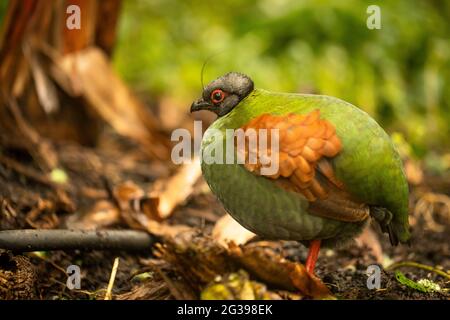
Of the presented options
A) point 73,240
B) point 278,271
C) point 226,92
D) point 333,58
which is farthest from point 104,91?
point 333,58

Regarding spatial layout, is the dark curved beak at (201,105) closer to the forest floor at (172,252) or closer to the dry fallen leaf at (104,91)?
the forest floor at (172,252)

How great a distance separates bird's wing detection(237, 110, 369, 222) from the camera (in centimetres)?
276

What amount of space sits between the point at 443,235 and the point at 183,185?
68.2 inches

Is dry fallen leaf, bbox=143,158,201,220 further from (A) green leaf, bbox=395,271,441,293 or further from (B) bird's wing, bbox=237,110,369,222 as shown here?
(A) green leaf, bbox=395,271,441,293

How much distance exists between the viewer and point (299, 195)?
2.80m

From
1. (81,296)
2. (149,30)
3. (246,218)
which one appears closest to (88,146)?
(81,296)

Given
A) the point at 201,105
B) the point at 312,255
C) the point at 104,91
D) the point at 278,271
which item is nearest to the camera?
the point at 278,271

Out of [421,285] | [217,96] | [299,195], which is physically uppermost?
[217,96]

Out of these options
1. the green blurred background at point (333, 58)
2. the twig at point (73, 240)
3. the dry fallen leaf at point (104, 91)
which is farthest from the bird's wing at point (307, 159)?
the green blurred background at point (333, 58)

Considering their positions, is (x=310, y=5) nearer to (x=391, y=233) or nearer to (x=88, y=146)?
(x=88, y=146)

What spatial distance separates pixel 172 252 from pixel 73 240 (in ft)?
2.31

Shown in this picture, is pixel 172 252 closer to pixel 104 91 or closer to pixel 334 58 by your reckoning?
pixel 104 91

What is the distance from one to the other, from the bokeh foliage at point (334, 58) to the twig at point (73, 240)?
372 cm
